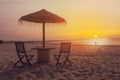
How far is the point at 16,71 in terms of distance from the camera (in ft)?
28.8

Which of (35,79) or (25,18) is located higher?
(25,18)

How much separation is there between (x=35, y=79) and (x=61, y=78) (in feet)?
2.20

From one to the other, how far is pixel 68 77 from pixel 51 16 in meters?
3.67

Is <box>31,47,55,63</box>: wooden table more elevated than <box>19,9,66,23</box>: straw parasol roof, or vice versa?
<box>19,9,66,23</box>: straw parasol roof

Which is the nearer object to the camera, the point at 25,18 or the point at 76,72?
the point at 76,72

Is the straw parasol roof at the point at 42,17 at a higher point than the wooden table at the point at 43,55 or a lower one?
higher

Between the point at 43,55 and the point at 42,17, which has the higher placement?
the point at 42,17

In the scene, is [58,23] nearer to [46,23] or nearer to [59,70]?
[46,23]

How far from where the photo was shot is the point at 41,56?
10844mm

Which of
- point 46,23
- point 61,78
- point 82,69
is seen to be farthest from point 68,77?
point 46,23

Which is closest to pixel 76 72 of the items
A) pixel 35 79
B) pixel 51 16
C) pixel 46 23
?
pixel 35 79

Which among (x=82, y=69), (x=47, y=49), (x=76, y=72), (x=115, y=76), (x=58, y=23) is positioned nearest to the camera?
(x=115, y=76)

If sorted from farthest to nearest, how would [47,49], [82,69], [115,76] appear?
1. [47,49]
2. [82,69]
3. [115,76]

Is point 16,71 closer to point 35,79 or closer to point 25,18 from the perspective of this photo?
point 35,79
